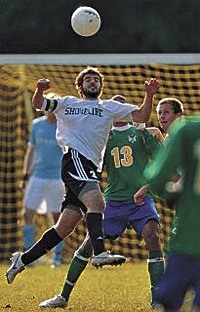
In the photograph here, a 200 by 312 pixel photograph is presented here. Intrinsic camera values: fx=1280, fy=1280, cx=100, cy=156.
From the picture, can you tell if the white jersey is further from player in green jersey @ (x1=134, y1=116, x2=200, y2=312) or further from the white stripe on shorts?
player in green jersey @ (x1=134, y1=116, x2=200, y2=312)

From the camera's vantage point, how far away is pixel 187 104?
48.9 feet

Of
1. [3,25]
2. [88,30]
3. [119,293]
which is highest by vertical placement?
[3,25]

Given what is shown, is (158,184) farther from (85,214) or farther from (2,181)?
(2,181)

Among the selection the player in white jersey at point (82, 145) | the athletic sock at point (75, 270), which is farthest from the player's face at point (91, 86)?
the athletic sock at point (75, 270)

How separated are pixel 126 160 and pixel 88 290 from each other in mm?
1545

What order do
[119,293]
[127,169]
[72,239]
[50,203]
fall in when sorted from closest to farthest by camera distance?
[127,169]
[119,293]
[50,203]
[72,239]

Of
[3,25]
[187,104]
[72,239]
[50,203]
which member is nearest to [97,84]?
[50,203]

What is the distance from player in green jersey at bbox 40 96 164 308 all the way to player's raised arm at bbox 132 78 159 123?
44 cm

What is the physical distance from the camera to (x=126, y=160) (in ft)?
Answer: 31.9

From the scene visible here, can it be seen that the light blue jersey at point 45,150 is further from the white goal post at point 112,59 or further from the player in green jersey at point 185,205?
the player in green jersey at point 185,205

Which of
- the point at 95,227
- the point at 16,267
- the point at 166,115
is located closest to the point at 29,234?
the point at 16,267

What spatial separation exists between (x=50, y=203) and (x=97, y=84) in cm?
450

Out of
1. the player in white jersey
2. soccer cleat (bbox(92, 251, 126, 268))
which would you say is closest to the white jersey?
the player in white jersey

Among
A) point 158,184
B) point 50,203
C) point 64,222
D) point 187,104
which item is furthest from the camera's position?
point 187,104
